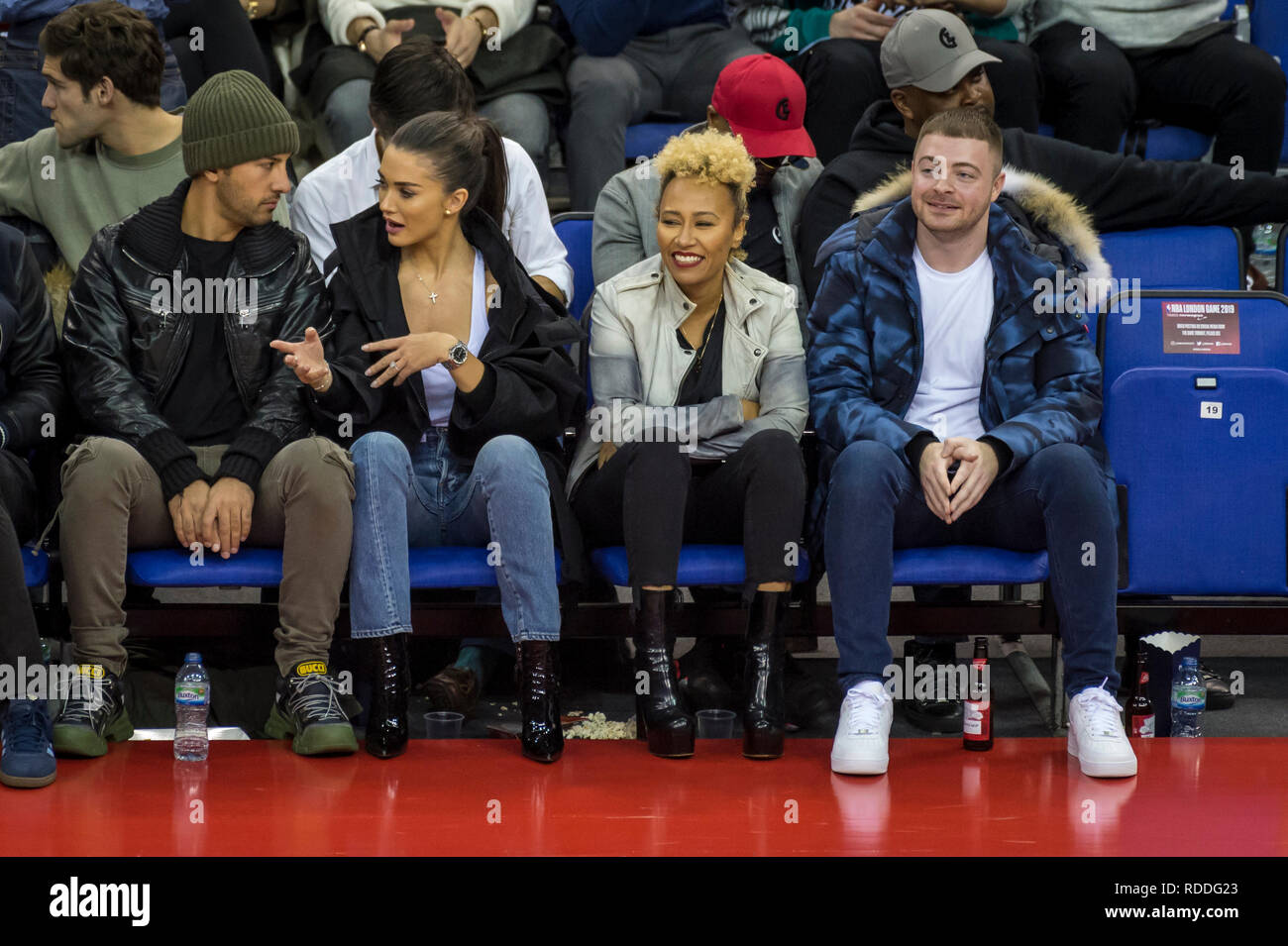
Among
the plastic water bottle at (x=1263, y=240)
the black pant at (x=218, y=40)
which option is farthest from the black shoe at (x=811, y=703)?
the black pant at (x=218, y=40)

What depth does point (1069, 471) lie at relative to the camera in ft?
9.61

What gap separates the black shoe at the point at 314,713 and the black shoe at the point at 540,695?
336 mm

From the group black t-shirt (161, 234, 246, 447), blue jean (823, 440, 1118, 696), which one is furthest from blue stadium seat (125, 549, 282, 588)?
blue jean (823, 440, 1118, 696)

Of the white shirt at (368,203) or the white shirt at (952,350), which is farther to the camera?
the white shirt at (368,203)

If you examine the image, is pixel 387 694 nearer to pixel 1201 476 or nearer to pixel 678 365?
pixel 678 365

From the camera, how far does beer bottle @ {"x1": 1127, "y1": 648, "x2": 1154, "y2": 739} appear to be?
3213 mm

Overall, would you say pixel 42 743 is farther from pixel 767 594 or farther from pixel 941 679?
pixel 941 679

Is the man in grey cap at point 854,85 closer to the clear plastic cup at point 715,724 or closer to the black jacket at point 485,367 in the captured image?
the black jacket at point 485,367

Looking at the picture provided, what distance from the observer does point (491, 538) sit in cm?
298

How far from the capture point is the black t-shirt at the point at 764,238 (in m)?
3.69

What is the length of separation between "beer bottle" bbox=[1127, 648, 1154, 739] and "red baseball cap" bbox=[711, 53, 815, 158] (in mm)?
1428

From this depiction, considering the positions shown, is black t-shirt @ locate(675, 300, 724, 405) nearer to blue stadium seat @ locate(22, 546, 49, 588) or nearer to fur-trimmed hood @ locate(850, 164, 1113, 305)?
fur-trimmed hood @ locate(850, 164, 1113, 305)

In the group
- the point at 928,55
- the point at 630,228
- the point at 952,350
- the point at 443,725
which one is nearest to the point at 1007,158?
the point at 928,55
